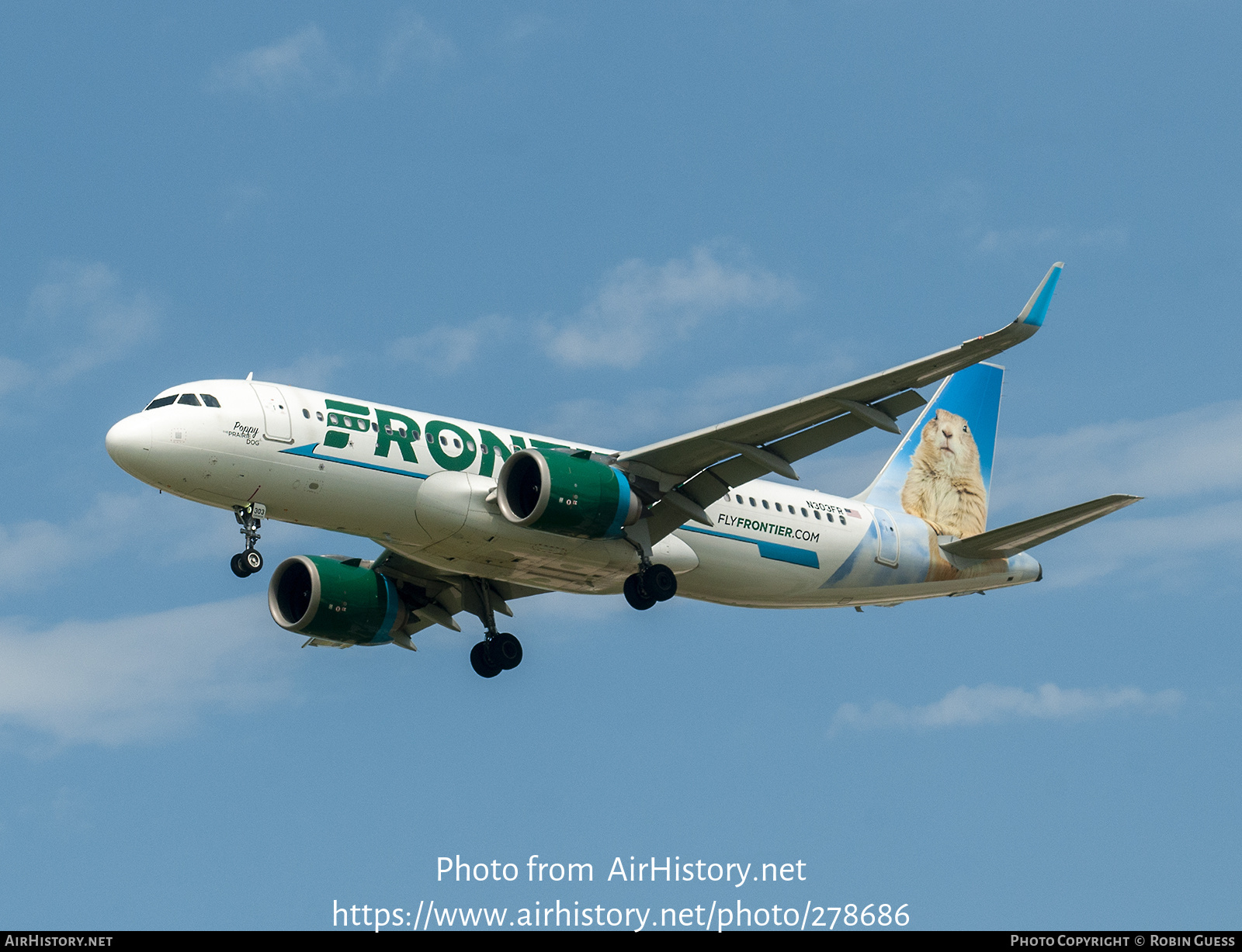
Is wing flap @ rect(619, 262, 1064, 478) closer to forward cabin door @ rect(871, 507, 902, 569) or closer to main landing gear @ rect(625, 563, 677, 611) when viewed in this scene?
main landing gear @ rect(625, 563, 677, 611)

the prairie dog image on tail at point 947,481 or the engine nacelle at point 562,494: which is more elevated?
the prairie dog image on tail at point 947,481

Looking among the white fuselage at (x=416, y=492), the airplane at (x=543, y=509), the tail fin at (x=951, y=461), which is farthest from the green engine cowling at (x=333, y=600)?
the tail fin at (x=951, y=461)

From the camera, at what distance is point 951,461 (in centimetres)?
4541

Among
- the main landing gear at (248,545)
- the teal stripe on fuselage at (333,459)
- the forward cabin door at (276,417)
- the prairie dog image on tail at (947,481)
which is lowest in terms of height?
the main landing gear at (248,545)

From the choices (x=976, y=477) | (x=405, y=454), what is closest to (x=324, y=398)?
(x=405, y=454)

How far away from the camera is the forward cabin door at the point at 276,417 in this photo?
104 ft

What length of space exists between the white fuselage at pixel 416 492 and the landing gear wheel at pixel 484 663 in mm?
3214

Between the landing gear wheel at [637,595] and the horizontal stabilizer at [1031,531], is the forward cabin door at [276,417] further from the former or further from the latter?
the horizontal stabilizer at [1031,531]

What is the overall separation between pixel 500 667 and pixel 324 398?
30.0ft

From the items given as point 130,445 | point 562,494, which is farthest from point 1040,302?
point 130,445

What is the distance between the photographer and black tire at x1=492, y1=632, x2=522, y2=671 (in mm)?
38688

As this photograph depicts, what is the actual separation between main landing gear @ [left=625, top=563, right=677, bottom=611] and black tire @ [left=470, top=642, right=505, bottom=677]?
5193 mm

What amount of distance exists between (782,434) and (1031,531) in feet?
27.1

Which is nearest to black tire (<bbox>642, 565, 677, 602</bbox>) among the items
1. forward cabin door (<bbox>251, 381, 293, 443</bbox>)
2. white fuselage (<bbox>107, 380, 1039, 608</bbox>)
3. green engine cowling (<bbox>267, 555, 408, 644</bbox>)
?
white fuselage (<bbox>107, 380, 1039, 608</bbox>)
